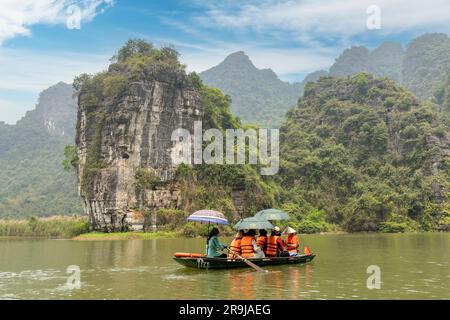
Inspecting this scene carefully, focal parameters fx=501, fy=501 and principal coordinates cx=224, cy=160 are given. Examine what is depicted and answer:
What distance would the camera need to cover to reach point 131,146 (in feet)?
147

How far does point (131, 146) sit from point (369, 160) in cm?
3090

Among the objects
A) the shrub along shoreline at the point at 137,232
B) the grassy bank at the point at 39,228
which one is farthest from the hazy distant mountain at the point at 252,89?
the grassy bank at the point at 39,228

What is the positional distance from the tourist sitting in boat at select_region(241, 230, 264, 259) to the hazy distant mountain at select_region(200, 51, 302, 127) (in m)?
78.7

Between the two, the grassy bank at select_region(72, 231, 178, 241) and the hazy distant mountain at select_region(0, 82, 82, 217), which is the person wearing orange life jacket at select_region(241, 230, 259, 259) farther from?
the hazy distant mountain at select_region(0, 82, 82, 217)

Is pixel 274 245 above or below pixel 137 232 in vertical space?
above

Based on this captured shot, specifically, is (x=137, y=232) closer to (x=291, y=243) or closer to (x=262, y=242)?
(x=291, y=243)

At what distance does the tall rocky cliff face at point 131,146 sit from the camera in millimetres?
44062

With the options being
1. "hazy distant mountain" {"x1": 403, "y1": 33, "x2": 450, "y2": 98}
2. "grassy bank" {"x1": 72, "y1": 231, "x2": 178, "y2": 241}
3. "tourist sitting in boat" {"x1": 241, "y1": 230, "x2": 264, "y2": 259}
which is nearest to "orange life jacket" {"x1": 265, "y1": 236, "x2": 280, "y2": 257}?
"tourist sitting in boat" {"x1": 241, "y1": 230, "x2": 264, "y2": 259}

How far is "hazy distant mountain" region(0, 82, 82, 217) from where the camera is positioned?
74.4 m

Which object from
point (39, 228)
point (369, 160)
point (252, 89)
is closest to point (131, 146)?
point (39, 228)

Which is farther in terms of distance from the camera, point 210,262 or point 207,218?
point 207,218

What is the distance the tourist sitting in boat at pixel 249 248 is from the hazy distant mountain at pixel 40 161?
58.9 meters

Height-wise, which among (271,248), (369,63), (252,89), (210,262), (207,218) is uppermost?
(369,63)
